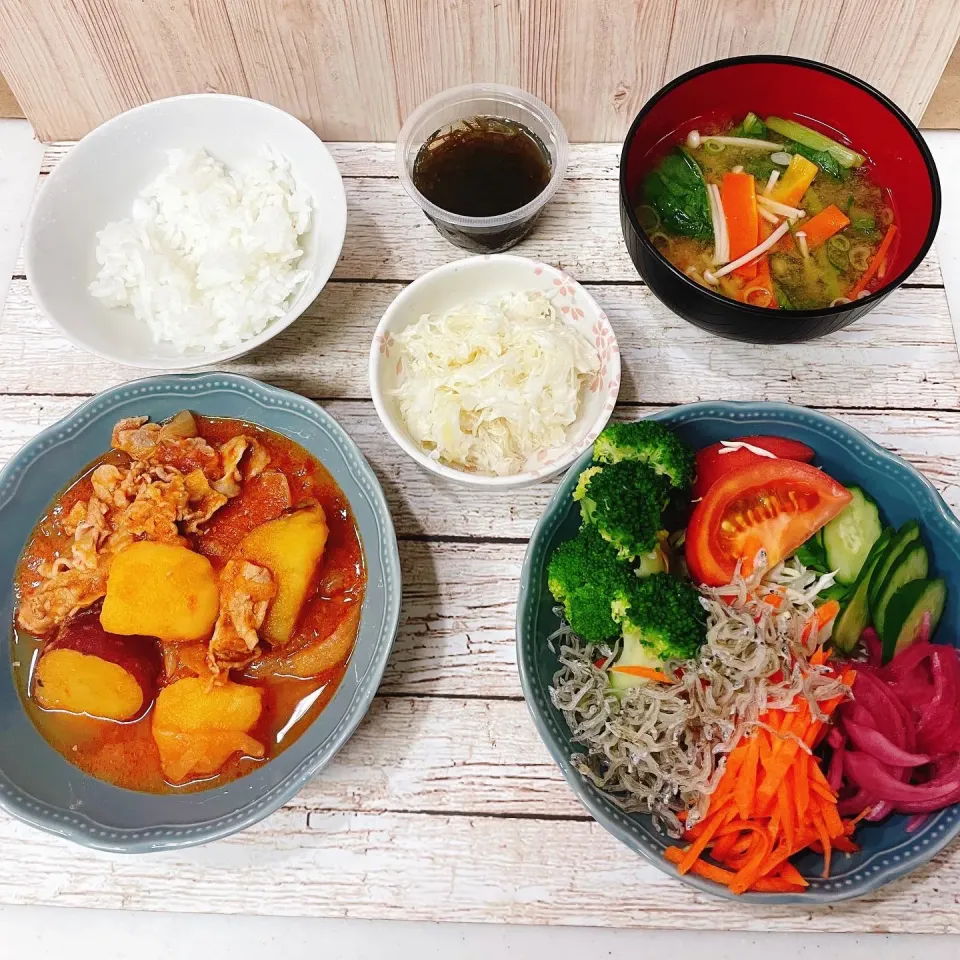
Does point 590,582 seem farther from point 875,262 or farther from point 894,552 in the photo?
point 875,262

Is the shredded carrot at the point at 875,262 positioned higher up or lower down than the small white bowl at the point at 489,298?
higher up

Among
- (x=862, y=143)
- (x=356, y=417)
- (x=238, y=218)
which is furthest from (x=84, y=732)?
(x=862, y=143)

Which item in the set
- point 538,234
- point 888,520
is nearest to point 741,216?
point 538,234

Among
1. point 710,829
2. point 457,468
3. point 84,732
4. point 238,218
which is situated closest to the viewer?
point 710,829

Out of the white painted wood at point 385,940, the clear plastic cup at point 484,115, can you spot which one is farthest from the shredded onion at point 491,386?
the white painted wood at point 385,940

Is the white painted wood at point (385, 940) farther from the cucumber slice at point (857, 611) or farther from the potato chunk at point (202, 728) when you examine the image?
the cucumber slice at point (857, 611)

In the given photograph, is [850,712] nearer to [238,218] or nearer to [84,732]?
[84,732]

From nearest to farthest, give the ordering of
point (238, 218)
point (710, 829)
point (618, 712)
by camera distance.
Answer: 1. point (710, 829)
2. point (618, 712)
3. point (238, 218)
